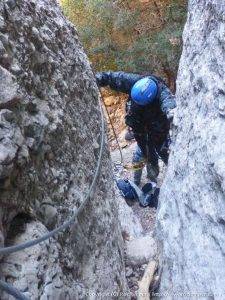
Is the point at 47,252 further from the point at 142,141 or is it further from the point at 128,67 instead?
the point at 128,67

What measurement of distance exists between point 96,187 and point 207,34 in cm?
145

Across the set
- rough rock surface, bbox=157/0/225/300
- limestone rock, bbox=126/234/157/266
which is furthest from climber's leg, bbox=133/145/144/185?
rough rock surface, bbox=157/0/225/300

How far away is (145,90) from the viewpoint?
14.2 feet

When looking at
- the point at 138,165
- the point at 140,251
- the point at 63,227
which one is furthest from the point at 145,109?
the point at 63,227

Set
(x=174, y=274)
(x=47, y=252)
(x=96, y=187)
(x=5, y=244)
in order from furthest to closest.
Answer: (x=96, y=187) → (x=174, y=274) → (x=47, y=252) → (x=5, y=244)

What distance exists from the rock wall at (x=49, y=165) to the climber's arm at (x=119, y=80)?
123cm

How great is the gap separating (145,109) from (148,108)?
5 centimetres

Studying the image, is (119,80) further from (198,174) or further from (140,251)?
(198,174)

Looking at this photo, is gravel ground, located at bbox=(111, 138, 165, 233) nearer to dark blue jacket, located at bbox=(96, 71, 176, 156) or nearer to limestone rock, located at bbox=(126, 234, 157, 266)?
dark blue jacket, located at bbox=(96, 71, 176, 156)

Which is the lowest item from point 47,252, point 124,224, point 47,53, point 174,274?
point 124,224

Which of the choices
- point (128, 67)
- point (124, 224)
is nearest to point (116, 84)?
point (124, 224)

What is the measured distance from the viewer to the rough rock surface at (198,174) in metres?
2.10

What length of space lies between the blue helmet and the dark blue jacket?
0.22 ft

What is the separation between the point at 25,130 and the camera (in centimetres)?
214
